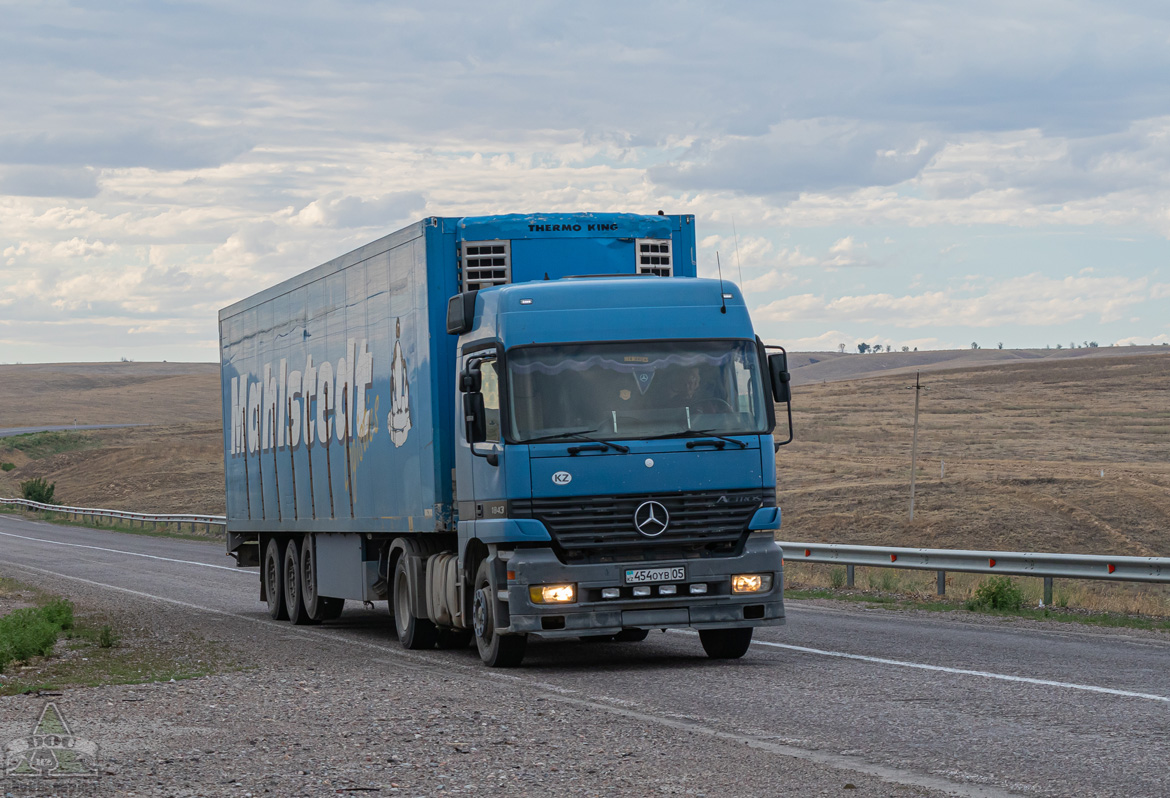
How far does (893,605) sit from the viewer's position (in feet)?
58.1

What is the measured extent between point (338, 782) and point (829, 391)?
8727 cm

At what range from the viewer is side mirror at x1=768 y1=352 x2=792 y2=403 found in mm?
11672

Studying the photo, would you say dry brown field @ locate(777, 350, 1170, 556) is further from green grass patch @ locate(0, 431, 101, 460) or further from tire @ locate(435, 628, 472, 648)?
green grass patch @ locate(0, 431, 101, 460)

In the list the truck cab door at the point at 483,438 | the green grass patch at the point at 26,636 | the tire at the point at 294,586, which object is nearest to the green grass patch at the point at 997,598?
the truck cab door at the point at 483,438

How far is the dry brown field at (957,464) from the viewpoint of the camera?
111 feet

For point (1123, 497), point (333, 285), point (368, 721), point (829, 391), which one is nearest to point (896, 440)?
point (1123, 497)

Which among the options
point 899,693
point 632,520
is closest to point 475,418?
point 632,520

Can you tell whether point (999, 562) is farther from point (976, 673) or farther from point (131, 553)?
point (131, 553)

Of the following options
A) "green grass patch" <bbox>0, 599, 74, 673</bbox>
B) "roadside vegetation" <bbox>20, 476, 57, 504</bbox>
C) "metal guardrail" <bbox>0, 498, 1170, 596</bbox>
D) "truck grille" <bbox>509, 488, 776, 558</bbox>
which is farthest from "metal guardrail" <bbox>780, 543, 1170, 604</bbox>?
"roadside vegetation" <bbox>20, 476, 57, 504</bbox>

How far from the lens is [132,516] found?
4788cm

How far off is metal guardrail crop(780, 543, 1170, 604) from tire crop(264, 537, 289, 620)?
6.95 meters

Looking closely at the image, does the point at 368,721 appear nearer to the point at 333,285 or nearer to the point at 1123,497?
the point at 333,285

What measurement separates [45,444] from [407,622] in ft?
274

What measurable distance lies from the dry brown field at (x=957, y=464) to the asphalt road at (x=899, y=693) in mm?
17525
